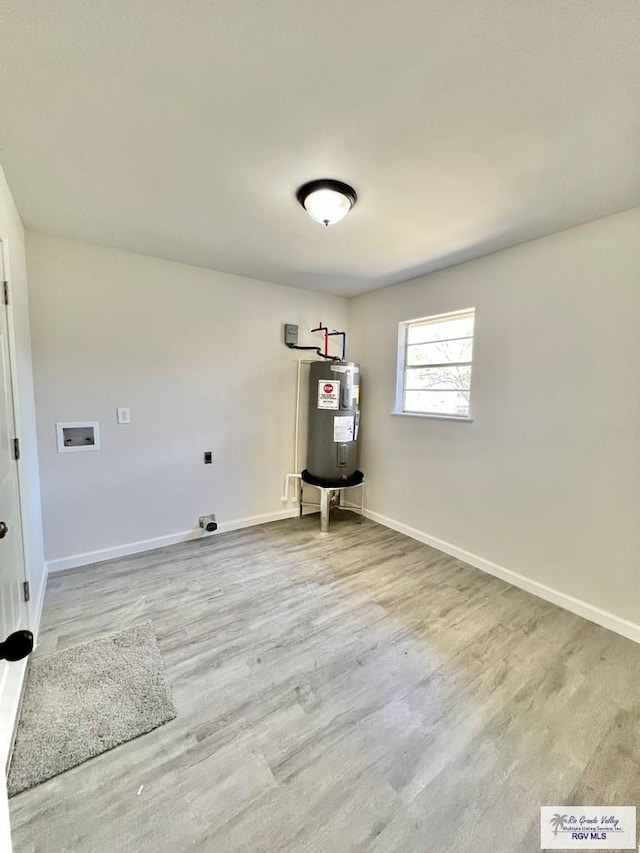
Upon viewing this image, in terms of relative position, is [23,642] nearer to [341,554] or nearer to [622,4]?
[622,4]

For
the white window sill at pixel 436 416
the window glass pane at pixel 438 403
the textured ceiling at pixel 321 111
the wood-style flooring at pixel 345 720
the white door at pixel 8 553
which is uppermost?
the textured ceiling at pixel 321 111

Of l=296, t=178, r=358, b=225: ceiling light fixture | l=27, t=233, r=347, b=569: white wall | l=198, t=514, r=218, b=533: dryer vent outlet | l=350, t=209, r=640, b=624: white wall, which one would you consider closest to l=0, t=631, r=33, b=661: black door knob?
l=296, t=178, r=358, b=225: ceiling light fixture

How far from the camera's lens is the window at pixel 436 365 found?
287 centimetres

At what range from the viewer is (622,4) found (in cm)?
91

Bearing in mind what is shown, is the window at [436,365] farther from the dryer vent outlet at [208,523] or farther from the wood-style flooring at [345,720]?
the dryer vent outlet at [208,523]

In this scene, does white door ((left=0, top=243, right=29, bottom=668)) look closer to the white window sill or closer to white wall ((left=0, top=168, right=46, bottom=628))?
white wall ((left=0, top=168, right=46, bottom=628))

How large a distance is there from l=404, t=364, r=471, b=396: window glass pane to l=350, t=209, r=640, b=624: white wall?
0.70 ft

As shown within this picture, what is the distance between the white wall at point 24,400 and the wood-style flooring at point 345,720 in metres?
0.29

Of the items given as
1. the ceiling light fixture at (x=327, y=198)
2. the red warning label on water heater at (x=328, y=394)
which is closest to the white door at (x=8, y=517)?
the ceiling light fixture at (x=327, y=198)

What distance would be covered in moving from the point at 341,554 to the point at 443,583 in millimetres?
845

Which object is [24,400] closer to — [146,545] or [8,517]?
[8,517]

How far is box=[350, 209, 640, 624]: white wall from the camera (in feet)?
6.48

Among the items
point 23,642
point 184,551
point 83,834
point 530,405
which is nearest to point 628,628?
point 530,405

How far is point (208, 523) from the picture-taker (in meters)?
3.12
